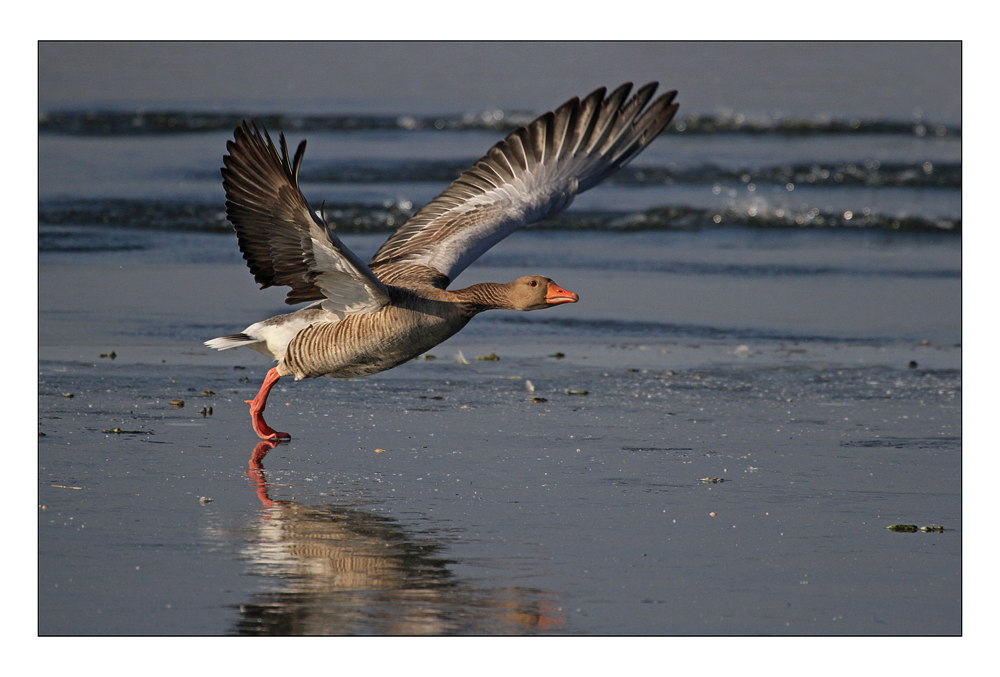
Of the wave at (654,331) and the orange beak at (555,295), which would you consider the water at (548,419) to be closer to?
the wave at (654,331)

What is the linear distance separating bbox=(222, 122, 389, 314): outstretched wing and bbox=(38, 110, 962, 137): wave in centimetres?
1426

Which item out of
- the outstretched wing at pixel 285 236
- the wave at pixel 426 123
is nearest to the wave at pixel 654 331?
the outstretched wing at pixel 285 236

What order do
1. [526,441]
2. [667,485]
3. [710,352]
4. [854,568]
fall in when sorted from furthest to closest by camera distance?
[710,352], [526,441], [667,485], [854,568]

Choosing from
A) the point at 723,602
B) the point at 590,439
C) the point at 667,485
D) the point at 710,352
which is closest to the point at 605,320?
the point at 710,352

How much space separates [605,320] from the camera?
34.3 feet

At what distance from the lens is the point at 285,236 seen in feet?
20.9

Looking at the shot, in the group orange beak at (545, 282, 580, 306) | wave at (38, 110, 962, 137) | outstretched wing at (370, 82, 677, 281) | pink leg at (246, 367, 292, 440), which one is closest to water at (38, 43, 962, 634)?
pink leg at (246, 367, 292, 440)

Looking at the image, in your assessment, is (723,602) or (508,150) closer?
(723,602)

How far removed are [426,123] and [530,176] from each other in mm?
14038

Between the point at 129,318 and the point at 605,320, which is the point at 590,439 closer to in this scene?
the point at 605,320

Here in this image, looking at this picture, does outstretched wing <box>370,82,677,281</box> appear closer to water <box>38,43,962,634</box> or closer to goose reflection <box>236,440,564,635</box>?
water <box>38,43,962,634</box>

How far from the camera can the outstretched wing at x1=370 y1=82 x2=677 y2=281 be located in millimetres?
8031

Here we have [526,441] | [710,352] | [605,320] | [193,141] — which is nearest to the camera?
[526,441]

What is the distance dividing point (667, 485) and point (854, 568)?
131 centimetres
